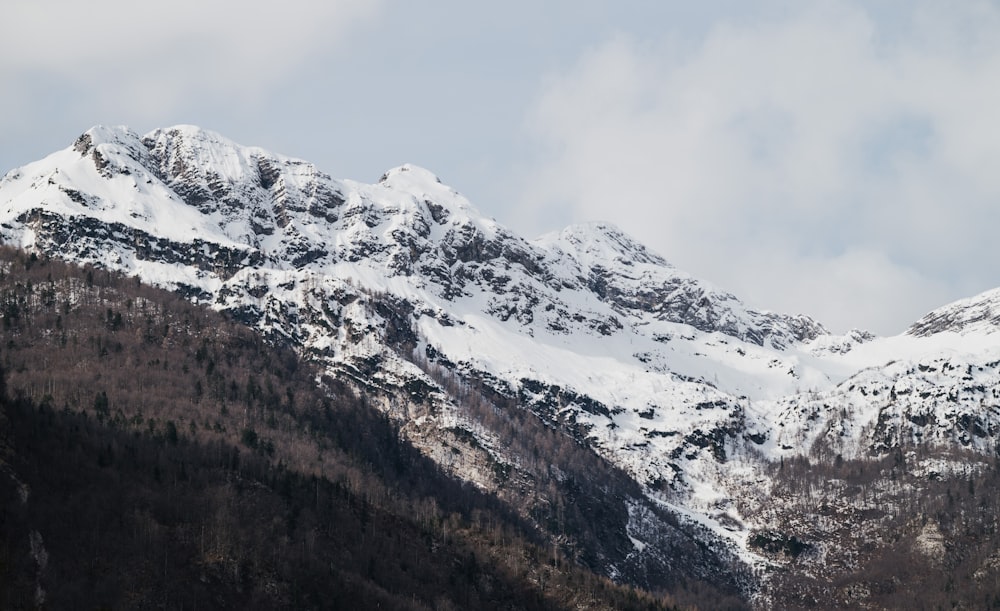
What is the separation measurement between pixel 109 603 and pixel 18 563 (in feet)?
50.1

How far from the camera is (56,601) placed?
194 meters

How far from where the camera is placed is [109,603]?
199750mm

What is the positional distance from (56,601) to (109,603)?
28.2 feet

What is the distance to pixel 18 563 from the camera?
19800 centimetres

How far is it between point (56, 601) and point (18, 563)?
9586 mm
